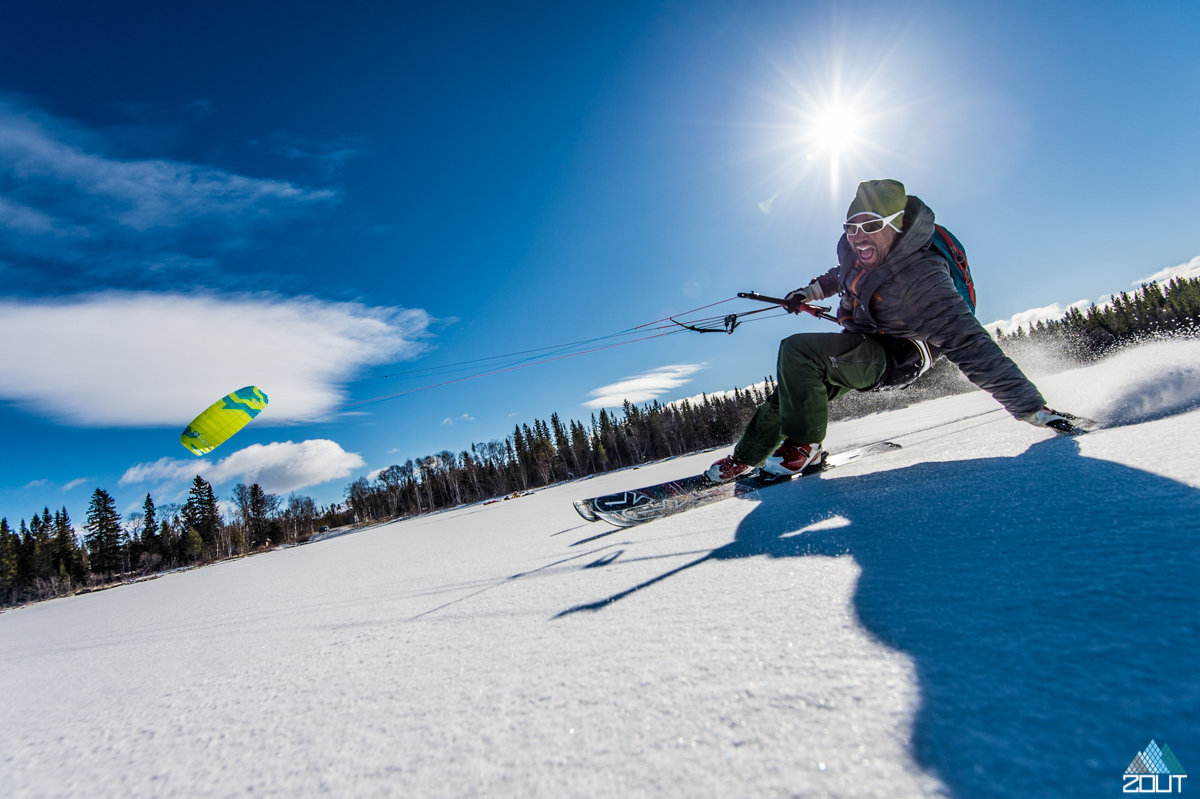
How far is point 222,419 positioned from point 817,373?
14221mm

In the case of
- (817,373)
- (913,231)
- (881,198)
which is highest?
(881,198)

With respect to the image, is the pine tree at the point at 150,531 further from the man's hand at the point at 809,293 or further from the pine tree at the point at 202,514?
the man's hand at the point at 809,293

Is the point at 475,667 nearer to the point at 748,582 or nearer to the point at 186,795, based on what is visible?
the point at 186,795

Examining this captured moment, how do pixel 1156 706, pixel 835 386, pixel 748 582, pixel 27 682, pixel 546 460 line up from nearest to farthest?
pixel 1156 706 < pixel 748 582 < pixel 27 682 < pixel 835 386 < pixel 546 460

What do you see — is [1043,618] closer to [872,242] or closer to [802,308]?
[872,242]

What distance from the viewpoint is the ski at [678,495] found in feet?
8.74

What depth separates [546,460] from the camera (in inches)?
2643

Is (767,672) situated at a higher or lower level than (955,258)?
lower

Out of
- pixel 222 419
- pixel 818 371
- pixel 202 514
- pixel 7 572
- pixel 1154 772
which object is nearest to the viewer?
pixel 1154 772

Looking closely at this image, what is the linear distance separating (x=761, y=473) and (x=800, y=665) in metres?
2.46

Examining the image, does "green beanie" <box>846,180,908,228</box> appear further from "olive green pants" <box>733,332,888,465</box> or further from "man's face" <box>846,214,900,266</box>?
"olive green pants" <box>733,332,888,465</box>

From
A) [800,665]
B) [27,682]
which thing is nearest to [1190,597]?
[800,665]

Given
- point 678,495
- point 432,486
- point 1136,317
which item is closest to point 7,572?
point 432,486

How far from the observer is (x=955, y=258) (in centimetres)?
265
